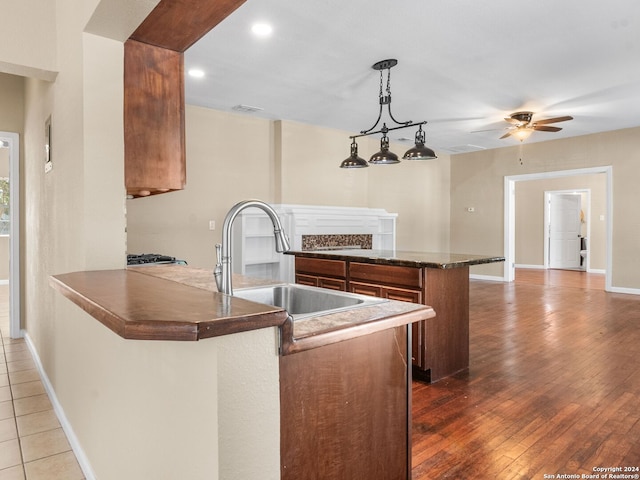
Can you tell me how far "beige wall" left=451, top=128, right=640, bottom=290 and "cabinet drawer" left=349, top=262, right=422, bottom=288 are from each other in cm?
547

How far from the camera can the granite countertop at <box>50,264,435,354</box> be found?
969 millimetres

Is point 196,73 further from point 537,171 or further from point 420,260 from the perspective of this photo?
point 537,171

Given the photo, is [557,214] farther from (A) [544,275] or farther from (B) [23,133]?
(B) [23,133]

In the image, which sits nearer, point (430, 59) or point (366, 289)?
point (366, 289)

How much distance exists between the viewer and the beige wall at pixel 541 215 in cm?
954

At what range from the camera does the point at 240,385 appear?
103 cm

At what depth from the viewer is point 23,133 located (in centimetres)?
404

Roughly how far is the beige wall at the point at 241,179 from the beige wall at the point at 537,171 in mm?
A: 1884

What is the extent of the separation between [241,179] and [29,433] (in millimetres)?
3949

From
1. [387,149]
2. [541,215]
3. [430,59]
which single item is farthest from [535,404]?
[541,215]

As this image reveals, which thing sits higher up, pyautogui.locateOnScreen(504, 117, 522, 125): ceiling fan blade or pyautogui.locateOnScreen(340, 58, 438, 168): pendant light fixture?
pyautogui.locateOnScreen(504, 117, 522, 125): ceiling fan blade

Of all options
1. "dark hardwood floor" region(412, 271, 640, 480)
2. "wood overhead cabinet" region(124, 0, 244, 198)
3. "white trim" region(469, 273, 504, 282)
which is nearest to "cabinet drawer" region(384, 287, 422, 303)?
"dark hardwood floor" region(412, 271, 640, 480)

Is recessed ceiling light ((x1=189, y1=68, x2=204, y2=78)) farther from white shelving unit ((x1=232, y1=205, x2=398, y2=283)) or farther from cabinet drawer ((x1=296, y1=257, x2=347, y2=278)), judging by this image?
cabinet drawer ((x1=296, y1=257, x2=347, y2=278))

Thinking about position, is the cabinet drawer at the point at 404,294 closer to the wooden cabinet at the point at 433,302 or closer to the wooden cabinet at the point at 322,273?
the wooden cabinet at the point at 433,302
